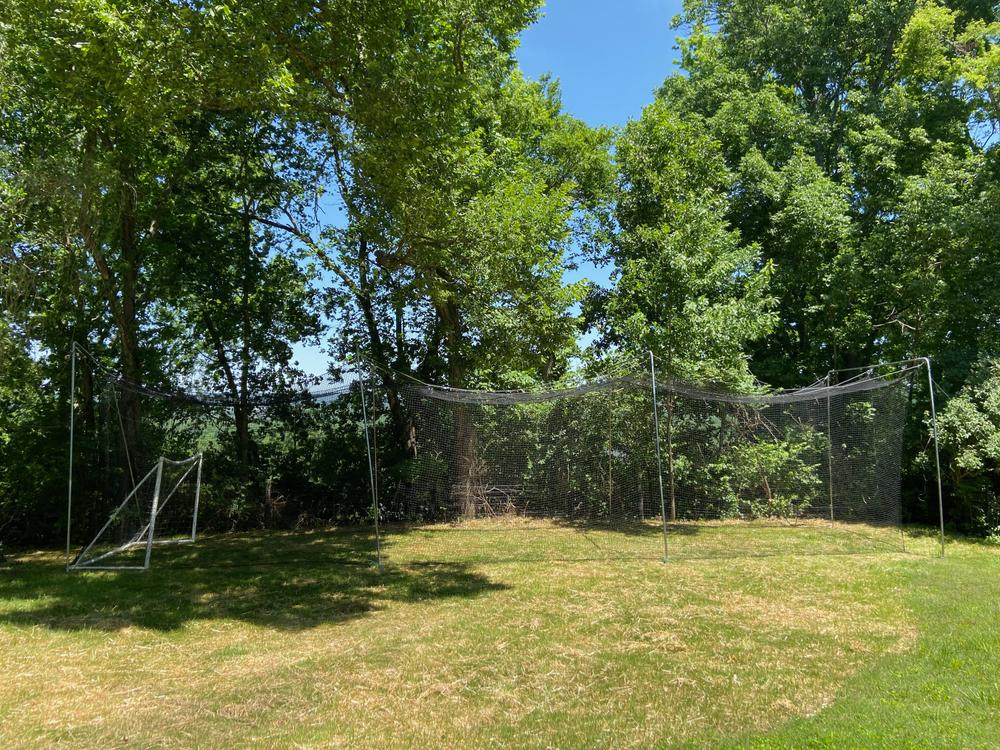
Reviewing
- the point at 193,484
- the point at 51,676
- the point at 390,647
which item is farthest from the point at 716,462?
the point at 51,676

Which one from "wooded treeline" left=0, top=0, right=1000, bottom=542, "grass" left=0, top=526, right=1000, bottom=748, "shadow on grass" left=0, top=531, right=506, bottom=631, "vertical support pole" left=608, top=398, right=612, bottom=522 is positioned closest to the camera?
"grass" left=0, top=526, right=1000, bottom=748

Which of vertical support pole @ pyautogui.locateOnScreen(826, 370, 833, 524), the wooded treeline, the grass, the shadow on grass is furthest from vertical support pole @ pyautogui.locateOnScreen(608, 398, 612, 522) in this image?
the shadow on grass

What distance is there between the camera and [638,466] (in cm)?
1019

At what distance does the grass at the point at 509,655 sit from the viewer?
10.1 feet

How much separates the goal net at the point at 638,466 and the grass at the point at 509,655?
2728mm

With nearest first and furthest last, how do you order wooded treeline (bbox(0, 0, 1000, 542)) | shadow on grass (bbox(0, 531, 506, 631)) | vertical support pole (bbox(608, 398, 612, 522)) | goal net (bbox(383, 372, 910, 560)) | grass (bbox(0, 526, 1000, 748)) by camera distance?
1. grass (bbox(0, 526, 1000, 748))
2. shadow on grass (bbox(0, 531, 506, 631))
3. wooded treeline (bbox(0, 0, 1000, 542))
4. goal net (bbox(383, 372, 910, 560))
5. vertical support pole (bbox(608, 398, 612, 522))

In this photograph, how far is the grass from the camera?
10.1 feet

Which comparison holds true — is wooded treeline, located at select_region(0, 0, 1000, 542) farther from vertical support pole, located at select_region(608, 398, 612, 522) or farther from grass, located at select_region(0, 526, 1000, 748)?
grass, located at select_region(0, 526, 1000, 748)

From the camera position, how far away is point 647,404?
10.3m

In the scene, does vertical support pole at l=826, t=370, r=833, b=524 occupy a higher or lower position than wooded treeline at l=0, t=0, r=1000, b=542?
lower

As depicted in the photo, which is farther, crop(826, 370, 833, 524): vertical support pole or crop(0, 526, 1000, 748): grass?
crop(826, 370, 833, 524): vertical support pole

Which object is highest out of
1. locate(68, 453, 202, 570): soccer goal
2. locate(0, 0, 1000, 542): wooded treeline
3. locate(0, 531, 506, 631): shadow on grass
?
locate(0, 0, 1000, 542): wooded treeline

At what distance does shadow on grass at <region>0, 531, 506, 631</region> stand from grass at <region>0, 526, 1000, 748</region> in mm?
37

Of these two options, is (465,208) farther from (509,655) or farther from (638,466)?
(509,655)
